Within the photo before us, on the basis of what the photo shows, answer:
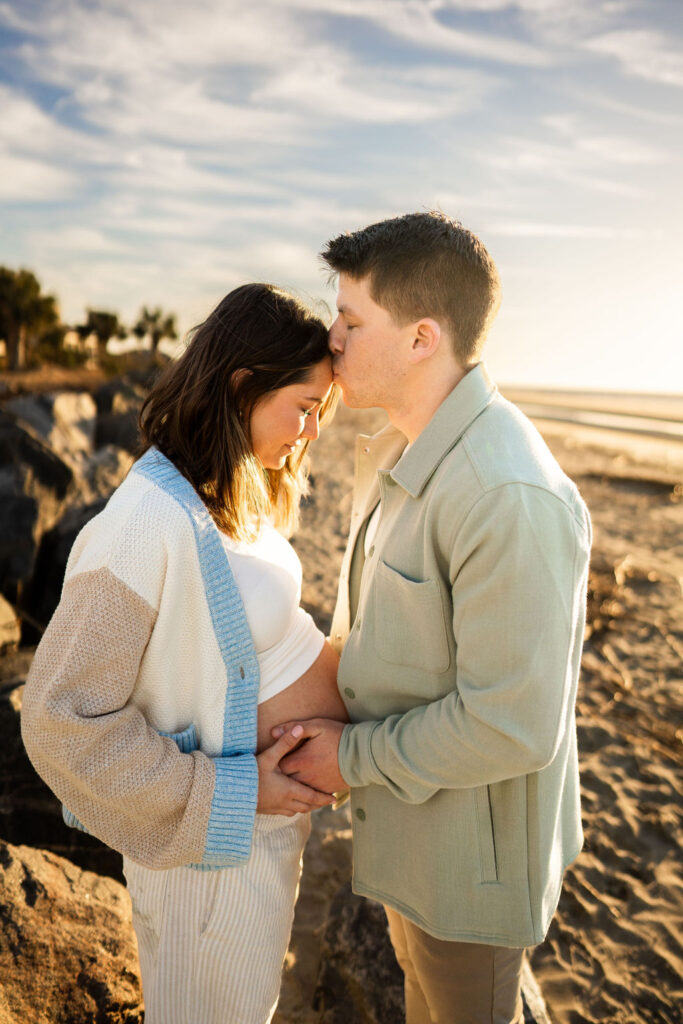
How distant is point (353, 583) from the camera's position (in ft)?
7.60

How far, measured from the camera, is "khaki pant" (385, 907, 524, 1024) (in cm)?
185

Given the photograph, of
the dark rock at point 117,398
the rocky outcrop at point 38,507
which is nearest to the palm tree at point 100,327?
the dark rock at point 117,398

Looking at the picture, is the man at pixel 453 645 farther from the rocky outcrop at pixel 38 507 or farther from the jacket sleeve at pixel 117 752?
the rocky outcrop at pixel 38 507

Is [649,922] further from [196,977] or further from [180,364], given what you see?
[180,364]

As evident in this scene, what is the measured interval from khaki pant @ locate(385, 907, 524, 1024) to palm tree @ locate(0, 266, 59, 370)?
119 ft

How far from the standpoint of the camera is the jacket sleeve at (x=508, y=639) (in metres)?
1.55

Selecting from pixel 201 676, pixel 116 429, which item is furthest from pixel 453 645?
pixel 116 429

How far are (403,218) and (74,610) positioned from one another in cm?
142

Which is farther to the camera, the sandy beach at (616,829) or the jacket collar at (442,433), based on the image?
the sandy beach at (616,829)

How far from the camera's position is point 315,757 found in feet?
6.20

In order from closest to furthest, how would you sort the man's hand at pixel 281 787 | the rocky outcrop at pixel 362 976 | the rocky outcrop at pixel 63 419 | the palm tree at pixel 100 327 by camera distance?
the man's hand at pixel 281 787
the rocky outcrop at pixel 362 976
the rocky outcrop at pixel 63 419
the palm tree at pixel 100 327

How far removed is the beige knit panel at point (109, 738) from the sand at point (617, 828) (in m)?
1.65

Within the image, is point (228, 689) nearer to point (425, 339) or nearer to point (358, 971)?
point (425, 339)

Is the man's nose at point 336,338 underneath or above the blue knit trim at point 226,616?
above
